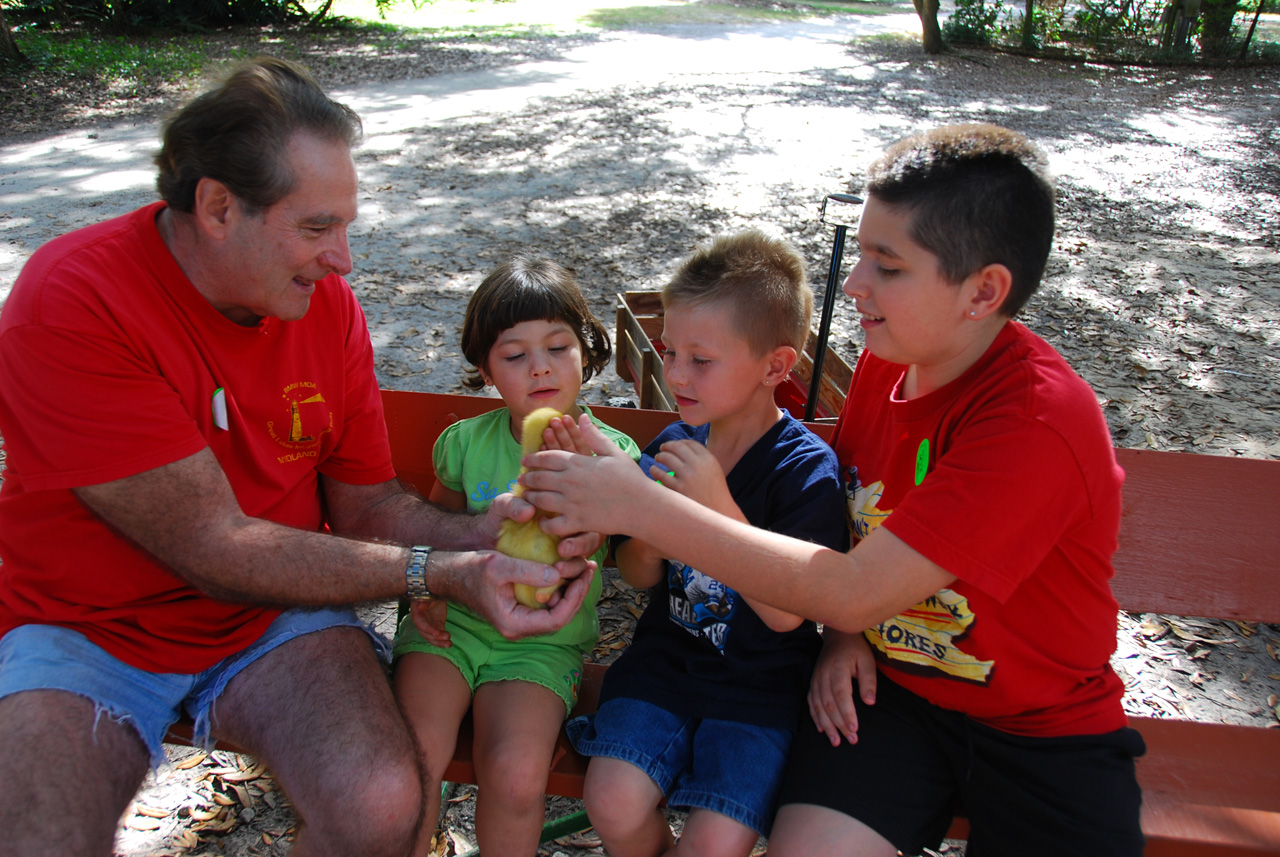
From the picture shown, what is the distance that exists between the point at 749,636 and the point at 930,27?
2218 cm

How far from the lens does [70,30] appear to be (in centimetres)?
1916

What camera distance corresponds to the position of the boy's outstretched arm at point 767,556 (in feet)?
6.08

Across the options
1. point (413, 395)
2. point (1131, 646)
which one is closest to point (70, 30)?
point (413, 395)

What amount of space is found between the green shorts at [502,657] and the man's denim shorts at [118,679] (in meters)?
0.41

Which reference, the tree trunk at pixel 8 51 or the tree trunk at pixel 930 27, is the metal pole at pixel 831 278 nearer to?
the tree trunk at pixel 8 51

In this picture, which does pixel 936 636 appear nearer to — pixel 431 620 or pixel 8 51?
pixel 431 620

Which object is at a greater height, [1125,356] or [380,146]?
[380,146]

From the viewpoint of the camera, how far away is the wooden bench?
6.89 ft

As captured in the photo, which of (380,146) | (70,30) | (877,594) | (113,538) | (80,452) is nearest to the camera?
(877,594)

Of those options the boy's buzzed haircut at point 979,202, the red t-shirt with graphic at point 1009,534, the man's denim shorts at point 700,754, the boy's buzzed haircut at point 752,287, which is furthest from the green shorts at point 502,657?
the boy's buzzed haircut at point 979,202

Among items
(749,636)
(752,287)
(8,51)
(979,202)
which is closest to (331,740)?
(749,636)

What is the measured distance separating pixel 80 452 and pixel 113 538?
0.28 meters

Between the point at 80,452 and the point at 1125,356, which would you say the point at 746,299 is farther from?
the point at 1125,356

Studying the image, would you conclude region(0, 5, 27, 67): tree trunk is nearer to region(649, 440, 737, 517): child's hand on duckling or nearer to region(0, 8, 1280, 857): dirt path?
region(0, 8, 1280, 857): dirt path
